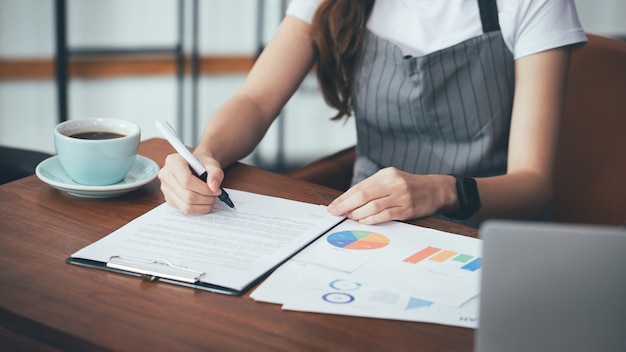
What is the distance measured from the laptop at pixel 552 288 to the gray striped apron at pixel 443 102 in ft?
2.81

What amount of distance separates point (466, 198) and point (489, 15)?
1.41 ft

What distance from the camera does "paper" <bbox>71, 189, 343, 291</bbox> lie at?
83 cm

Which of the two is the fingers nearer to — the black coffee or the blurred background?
the black coffee

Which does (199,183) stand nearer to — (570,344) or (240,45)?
(570,344)

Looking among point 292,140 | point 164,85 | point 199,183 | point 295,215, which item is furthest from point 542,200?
point 164,85

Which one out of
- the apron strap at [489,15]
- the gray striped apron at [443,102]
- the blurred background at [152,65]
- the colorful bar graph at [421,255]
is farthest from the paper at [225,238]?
the blurred background at [152,65]

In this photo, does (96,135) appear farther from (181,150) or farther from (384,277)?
(384,277)

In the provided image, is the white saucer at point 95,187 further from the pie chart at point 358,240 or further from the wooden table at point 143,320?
the pie chart at point 358,240

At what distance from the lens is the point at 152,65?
12.0ft

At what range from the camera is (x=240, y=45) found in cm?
369

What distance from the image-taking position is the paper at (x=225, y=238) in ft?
2.73

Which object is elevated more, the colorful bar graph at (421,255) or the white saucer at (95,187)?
the white saucer at (95,187)

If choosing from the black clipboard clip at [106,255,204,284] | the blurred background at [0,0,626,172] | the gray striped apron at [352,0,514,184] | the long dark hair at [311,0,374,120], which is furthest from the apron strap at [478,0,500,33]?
the blurred background at [0,0,626,172]

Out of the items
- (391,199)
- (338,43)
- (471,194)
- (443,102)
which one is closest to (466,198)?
(471,194)
